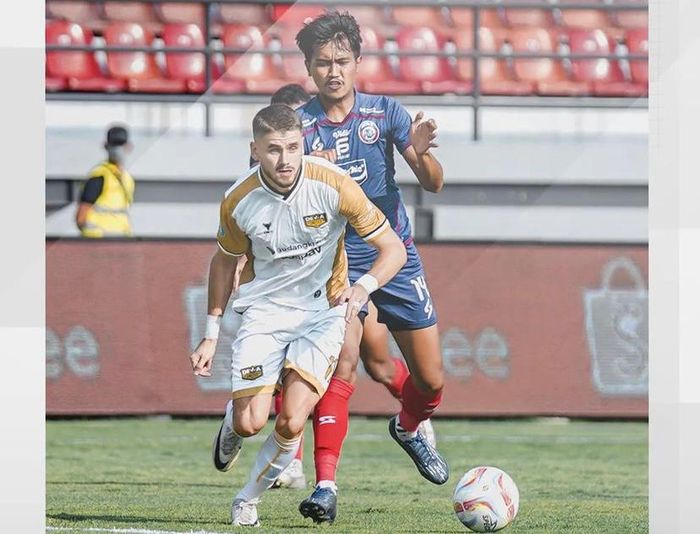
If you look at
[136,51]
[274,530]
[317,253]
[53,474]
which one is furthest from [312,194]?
[136,51]

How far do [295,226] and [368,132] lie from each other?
0.83m

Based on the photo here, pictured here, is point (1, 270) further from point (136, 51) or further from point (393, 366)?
point (136, 51)

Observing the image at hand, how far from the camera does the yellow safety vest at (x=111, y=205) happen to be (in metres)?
12.2

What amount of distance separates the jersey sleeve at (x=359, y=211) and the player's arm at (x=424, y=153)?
47 cm

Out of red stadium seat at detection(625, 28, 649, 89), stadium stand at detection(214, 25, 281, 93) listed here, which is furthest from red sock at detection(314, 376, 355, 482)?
red stadium seat at detection(625, 28, 649, 89)

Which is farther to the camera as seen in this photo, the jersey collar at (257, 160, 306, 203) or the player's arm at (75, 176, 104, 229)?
the player's arm at (75, 176, 104, 229)

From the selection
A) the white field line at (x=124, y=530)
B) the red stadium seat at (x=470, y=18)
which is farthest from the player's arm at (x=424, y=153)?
the red stadium seat at (x=470, y=18)

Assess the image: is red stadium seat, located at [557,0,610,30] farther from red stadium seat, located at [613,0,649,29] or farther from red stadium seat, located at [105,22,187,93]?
red stadium seat, located at [105,22,187,93]

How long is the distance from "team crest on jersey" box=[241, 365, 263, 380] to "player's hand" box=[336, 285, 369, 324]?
16.5 inches

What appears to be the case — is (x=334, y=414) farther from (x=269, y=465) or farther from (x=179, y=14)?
(x=179, y=14)

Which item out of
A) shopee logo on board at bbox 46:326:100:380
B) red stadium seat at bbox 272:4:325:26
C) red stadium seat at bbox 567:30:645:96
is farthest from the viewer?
red stadium seat at bbox 567:30:645:96

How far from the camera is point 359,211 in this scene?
611 cm

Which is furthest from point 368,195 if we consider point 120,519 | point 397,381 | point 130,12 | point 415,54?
point 130,12

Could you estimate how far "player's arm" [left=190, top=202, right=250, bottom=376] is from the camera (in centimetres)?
614
